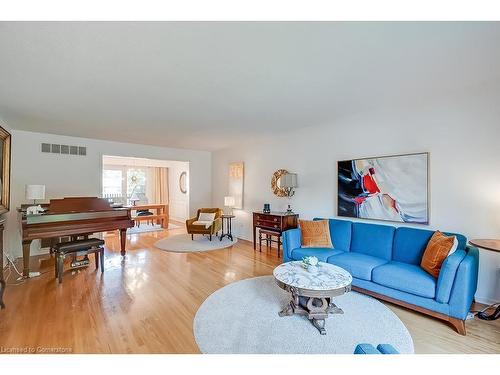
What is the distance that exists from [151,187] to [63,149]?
4.33 m

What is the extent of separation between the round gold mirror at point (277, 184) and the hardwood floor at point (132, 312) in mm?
1515

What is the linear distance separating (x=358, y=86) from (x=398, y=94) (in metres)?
0.65

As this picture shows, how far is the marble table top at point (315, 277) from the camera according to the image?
218cm

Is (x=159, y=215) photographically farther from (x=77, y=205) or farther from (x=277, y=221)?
(x=277, y=221)

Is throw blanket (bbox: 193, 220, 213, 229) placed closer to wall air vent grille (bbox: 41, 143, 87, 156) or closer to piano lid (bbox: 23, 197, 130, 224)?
piano lid (bbox: 23, 197, 130, 224)

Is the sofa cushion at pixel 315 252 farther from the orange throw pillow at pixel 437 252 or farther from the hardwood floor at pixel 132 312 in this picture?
the orange throw pillow at pixel 437 252

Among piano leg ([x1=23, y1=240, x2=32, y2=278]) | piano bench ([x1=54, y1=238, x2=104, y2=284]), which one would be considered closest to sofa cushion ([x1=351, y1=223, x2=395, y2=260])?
piano bench ([x1=54, y1=238, x2=104, y2=284])

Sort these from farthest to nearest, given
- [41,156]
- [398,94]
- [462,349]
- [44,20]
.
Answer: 1. [41,156]
2. [398,94]
3. [462,349]
4. [44,20]

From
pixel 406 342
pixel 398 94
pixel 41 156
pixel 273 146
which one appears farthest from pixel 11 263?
pixel 398 94

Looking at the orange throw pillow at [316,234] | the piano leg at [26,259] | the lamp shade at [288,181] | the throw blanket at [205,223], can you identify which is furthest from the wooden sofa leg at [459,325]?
the piano leg at [26,259]

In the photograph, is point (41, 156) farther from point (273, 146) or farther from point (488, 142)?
point (488, 142)

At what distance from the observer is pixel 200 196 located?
7387 millimetres

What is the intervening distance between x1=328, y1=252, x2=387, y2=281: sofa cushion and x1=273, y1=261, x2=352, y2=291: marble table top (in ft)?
1.45

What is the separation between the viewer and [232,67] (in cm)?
224
